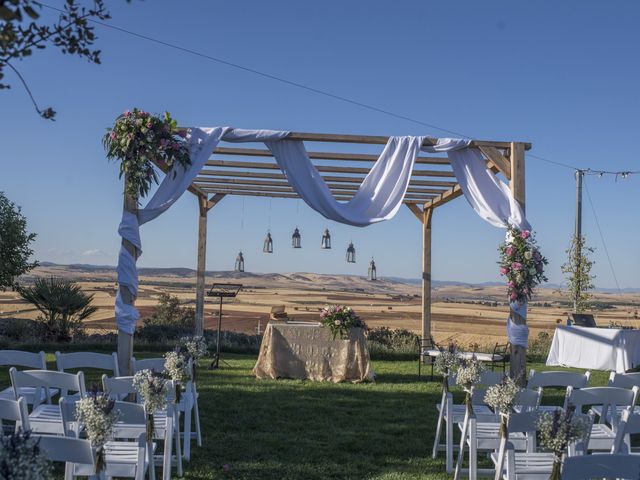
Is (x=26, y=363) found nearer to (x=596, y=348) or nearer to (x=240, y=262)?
(x=240, y=262)

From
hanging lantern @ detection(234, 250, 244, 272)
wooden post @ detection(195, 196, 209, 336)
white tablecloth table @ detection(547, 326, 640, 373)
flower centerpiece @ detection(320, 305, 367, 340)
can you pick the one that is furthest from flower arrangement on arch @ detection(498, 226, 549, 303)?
wooden post @ detection(195, 196, 209, 336)

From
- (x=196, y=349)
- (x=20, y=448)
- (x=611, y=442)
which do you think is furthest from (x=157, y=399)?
(x=611, y=442)

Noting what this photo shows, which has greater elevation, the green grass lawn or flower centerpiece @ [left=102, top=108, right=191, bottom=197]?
flower centerpiece @ [left=102, top=108, right=191, bottom=197]

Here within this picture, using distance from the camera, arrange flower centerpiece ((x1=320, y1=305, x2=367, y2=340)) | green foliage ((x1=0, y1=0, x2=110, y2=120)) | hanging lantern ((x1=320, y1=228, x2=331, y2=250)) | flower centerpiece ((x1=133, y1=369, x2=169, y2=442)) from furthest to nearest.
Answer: hanging lantern ((x1=320, y1=228, x2=331, y2=250)), flower centerpiece ((x1=320, y1=305, x2=367, y2=340)), flower centerpiece ((x1=133, y1=369, x2=169, y2=442)), green foliage ((x1=0, y1=0, x2=110, y2=120))

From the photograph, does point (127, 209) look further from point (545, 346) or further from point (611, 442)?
point (545, 346)

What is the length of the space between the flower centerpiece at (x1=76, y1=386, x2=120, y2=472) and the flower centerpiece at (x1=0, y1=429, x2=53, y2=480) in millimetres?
840

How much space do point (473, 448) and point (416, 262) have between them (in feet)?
30.4

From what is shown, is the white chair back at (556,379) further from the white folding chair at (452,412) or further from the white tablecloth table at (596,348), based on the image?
the white tablecloth table at (596,348)

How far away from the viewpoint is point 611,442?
191 inches

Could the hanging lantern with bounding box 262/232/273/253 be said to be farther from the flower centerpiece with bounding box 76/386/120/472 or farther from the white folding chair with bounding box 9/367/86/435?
the flower centerpiece with bounding box 76/386/120/472

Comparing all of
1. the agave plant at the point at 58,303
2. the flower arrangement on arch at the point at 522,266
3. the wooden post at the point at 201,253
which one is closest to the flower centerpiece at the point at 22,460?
the flower arrangement on arch at the point at 522,266

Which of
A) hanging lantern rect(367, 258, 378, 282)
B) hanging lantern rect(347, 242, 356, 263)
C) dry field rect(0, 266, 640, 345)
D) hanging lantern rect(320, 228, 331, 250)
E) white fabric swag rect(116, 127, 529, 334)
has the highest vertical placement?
white fabric swag rect(116, 127, 529, 334)

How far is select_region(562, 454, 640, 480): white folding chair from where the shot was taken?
2.78 m

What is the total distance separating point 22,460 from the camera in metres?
2.12
